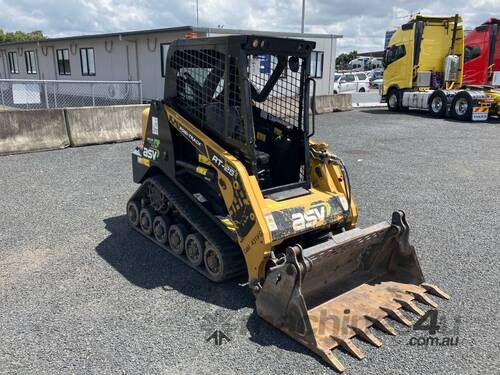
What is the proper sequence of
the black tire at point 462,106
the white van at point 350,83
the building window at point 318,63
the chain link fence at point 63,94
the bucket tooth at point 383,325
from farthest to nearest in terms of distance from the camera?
the white van at point 350,83
the building window at point 318,63
the black tire at point 462,106
the chain link fence at point 63,94
the bucket tooth at point 383,325

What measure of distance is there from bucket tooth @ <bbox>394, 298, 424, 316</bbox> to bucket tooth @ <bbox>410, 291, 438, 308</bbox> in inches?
4.4

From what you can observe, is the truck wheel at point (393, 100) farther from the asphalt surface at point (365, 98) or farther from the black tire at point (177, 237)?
the black tire at point (177, 237)

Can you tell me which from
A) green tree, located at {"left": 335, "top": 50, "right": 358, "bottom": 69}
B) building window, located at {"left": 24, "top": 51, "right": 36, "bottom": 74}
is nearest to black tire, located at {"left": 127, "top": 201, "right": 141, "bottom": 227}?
building window, located at {"left": 24, "top": 51, "right": 36, "bottom": 74}

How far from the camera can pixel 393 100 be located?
20531 mm

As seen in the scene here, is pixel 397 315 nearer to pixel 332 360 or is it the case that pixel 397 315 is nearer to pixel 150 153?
pixel 332 360

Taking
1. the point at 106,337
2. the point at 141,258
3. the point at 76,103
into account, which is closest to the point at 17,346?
the point at 106,337

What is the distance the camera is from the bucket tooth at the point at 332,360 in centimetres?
323

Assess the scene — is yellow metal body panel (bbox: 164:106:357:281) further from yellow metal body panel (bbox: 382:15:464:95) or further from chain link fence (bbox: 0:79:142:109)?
yellow metal body panel (bbox: 382:15:464:95)

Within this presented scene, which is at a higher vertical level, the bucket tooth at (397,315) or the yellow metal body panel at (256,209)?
the yellow metal body panel at (256,209)

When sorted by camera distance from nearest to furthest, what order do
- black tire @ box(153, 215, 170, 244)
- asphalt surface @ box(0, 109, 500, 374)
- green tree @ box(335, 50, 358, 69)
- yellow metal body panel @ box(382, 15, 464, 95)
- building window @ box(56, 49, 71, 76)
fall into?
asphalt surface @ box(0, 109, 500, 374) → black tire @ box(153, 215, 170, 244) → yellow metal body panel @ box(382, 15, 464, 95) → building window @ box(56, 49, 71, 76) → green tree @ box(335, 50, 358, 69)

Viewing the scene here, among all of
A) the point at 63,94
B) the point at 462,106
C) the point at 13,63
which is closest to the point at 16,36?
the point at 13,63

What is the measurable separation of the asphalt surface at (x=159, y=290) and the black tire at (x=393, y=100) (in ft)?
40.2

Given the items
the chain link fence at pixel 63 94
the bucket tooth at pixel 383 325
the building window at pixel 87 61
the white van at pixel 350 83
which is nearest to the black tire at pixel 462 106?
the chain link fence at pixel 63 94

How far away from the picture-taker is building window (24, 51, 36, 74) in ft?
95.1
